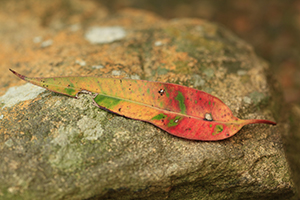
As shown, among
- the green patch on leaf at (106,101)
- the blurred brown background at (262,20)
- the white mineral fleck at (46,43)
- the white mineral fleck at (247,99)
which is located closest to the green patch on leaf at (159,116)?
the green patch on leaf at (106,101)

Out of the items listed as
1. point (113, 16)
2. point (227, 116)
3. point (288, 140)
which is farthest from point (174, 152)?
point (113, 16)

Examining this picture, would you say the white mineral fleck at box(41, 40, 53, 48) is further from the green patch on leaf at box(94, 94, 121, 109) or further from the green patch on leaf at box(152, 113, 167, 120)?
the green patch on leaf at box(152, 113, 167, 120)

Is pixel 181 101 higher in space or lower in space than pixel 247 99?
higher

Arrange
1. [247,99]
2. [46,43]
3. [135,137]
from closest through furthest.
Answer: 1. [135,137]
2. [247,99]
3. [46,43]

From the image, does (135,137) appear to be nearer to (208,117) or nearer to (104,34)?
(208,117)

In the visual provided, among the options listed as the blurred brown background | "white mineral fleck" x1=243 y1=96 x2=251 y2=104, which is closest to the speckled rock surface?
"white mineral fleck" x1=243 y1=96 x2=251 y2=104

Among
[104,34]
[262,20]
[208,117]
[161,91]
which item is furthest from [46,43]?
[262,20]

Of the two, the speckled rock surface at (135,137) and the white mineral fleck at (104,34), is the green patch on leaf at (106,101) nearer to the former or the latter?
the speckled rock surface at (135,137)
